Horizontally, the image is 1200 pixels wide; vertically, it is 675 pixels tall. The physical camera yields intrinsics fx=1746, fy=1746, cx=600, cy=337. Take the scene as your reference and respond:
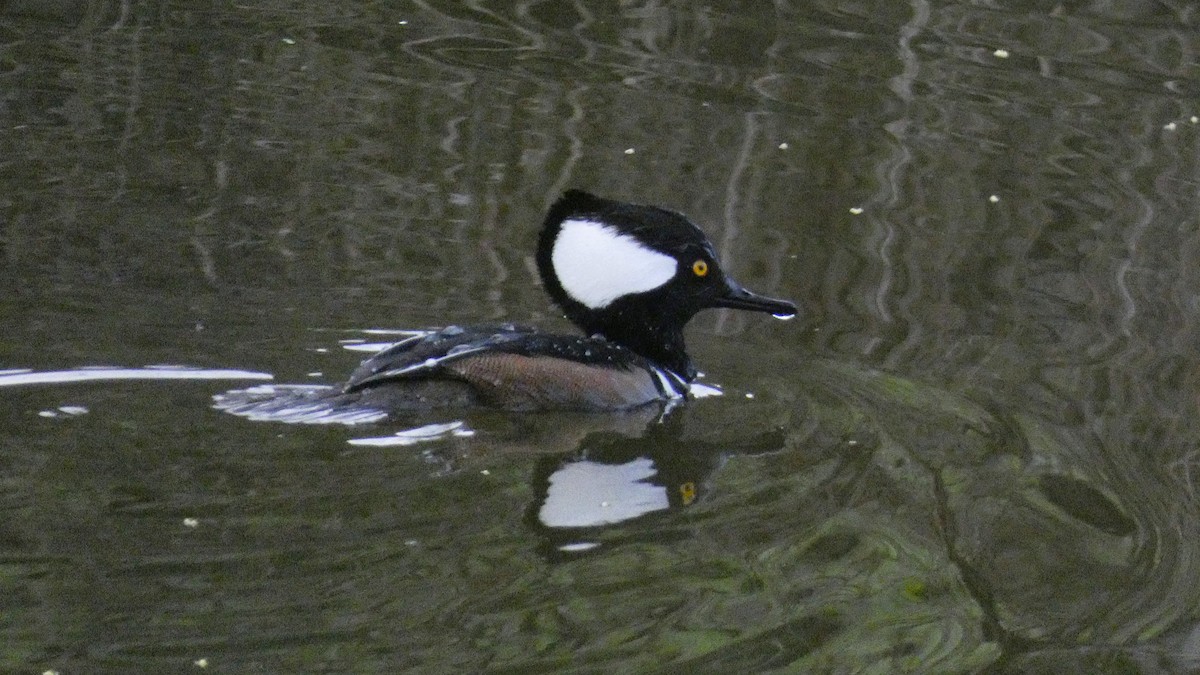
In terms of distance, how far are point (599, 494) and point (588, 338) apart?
1.17 metres

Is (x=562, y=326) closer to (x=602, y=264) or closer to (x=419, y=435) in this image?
(x=602, y=264)

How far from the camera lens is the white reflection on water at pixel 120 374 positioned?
597cm

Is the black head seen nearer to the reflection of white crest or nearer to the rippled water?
the rippled water

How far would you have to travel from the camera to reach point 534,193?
8.62m

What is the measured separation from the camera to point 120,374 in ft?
20.0

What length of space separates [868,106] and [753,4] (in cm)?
213

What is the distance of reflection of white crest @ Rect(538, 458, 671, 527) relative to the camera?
17.4 ft

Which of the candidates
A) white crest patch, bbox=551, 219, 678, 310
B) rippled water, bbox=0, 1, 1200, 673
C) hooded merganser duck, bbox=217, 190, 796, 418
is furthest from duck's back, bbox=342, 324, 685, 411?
white crest patch, bbox=551, 219, 678, 310

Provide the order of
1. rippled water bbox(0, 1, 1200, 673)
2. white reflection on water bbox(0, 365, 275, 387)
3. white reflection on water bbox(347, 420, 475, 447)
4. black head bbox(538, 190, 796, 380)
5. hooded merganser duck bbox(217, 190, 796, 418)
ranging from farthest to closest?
black head bbox(538, 190, 796, 380), hooded merganser duck bbox(217, 190, 796, 418), white reflection on water bbox(0, 365, 275, 387), white reflection on water bbox(347, 420, 475, 447), rippled water bbox(0, 1, 1200, 673)

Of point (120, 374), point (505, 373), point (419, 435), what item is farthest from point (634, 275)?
point (120, 374)

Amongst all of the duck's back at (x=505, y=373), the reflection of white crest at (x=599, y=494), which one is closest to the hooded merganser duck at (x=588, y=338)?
the duck's back at (x=505, y=373)

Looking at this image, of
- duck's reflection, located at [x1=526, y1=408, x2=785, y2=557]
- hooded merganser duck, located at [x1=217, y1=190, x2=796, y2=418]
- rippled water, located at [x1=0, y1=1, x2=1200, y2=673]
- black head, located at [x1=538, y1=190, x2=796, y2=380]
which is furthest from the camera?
black head, located at [x1=538, y1=190, x2=796, y2=380]

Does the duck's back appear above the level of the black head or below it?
below

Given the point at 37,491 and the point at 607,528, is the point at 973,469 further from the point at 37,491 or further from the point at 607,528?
the point at 37,491
